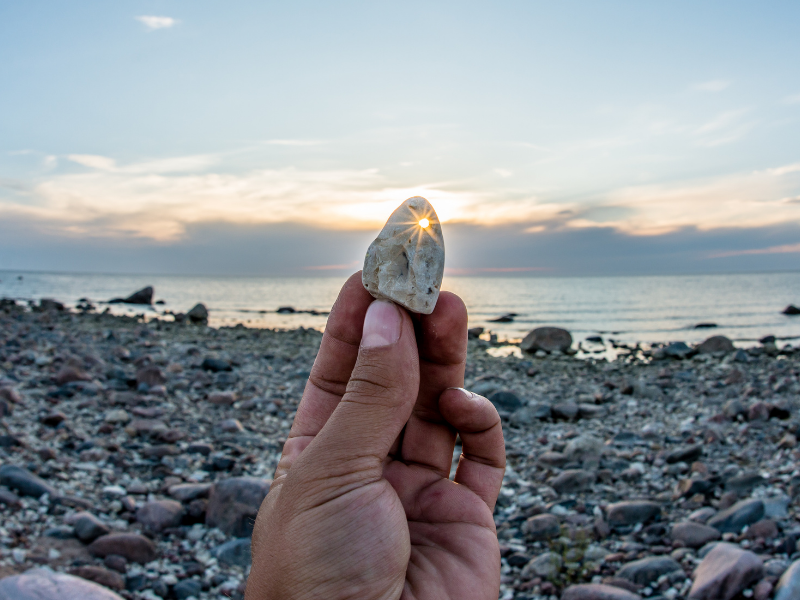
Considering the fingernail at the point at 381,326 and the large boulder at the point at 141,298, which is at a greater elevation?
the fingernail at the point at 381,326

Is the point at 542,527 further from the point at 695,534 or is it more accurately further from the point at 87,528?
the point at 87,528

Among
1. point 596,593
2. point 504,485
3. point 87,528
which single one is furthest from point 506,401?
point 87,528

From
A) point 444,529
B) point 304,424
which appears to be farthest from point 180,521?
point 444,529

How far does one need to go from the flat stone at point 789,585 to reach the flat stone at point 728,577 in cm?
14

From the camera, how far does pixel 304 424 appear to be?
8.39 ft

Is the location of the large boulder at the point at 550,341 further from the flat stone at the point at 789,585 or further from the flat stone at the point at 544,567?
the flat stone at the point at 789,585

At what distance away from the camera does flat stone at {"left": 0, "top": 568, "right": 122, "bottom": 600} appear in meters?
2.82

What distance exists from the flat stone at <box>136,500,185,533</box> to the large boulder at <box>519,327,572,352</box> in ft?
50.2

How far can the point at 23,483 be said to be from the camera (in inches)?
176

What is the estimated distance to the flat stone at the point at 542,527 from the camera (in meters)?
4.47

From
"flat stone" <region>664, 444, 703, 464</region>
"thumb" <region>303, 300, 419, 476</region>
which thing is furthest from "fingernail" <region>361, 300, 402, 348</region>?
"flat stone" <region>664, 444, 703, 464</region>

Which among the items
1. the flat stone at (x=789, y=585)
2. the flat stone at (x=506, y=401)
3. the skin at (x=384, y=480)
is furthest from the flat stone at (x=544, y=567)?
the flat stone at (x=506, y=401)

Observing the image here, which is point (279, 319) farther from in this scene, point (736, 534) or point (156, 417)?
point (736, 534)

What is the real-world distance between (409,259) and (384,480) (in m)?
0.95
